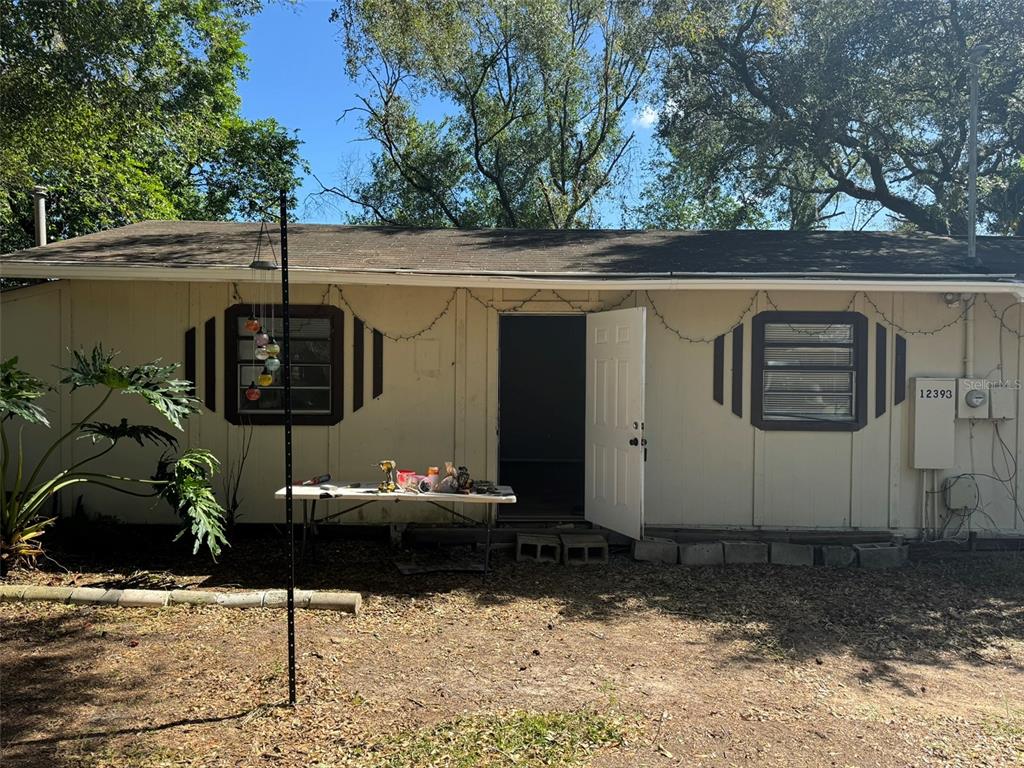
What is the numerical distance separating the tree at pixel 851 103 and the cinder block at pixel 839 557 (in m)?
9.89

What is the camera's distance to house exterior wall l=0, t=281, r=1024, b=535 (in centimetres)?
663

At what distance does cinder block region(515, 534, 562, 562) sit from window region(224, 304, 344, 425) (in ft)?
6.74

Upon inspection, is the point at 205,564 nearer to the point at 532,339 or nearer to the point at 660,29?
the point at 532,339

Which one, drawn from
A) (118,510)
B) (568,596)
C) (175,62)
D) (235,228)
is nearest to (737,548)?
(568,596)

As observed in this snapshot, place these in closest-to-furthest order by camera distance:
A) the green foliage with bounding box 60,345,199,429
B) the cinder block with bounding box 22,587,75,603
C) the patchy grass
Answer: the patchy grass < the cinder block with bounding box 22,587,75,603 < the green foliage with bounding box 60,345,199,429

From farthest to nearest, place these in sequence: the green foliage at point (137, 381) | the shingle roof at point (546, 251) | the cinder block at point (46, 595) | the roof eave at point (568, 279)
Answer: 1. the shingle roof at point (546, 251)
2. the roof eave at point (568, 279)
3. the green foliage at point (137, 381)
4. the cinder block at point (46, 595)

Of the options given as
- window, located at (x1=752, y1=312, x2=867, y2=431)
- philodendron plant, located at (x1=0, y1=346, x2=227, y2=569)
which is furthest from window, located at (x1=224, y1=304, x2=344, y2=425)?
window, located at (x1=752, y1=312, x2=867, y2=431)

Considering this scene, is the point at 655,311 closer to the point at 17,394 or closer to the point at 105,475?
the point at 105,475

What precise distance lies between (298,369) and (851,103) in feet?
37.6

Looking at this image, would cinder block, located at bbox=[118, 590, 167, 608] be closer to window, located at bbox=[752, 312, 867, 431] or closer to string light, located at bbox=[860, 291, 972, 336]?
window, located at bbox=[752, 312, 867, 431]

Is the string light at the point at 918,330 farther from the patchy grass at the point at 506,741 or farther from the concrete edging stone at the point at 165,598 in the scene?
the concrete edging stone at the point at 165,598

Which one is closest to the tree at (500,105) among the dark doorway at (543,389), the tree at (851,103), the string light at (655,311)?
the tree at (851,103)

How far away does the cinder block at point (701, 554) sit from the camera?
19.9 ft

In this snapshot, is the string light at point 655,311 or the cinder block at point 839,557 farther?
the string light at point 655,311
